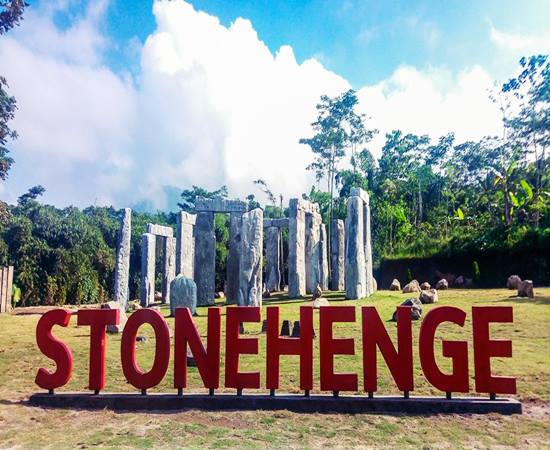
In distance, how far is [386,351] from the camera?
7.00 m

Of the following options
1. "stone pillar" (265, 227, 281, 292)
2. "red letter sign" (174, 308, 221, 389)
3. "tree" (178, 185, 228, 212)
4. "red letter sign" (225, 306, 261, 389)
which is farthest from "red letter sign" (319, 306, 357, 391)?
"tree" (178, 185, 228, 212)

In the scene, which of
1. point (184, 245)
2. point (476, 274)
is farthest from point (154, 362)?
point (476, 274)

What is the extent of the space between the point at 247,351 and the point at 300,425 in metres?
1.30

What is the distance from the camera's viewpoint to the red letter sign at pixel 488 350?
6.87 metres

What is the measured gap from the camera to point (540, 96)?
33906mm

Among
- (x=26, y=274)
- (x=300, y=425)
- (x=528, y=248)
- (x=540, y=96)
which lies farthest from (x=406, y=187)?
(x=300, y=425)

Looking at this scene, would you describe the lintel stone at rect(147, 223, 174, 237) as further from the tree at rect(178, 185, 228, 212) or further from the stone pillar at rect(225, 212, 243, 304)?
the tree at rect(178, 185, 228, 212)

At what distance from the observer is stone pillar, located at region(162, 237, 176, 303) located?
78.9 feet

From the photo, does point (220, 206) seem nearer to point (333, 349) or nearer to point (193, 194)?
point (333, 349)

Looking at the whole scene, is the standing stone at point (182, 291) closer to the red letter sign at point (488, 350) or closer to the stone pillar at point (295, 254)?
the stone pillar at point (295, 254)

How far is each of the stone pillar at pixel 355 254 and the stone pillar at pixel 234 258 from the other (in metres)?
4.37

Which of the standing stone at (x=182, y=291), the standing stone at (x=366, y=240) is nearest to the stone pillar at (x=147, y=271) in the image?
the standing stone at (x=182, y=291)

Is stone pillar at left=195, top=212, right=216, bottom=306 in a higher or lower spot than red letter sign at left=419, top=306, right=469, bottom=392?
higher

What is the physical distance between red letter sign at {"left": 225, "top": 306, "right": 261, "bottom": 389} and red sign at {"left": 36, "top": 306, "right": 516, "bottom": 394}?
0.01 m
